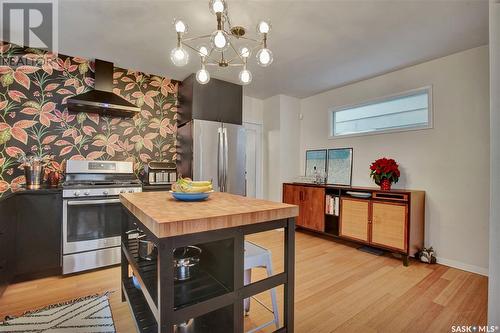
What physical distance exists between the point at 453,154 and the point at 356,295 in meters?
2.07

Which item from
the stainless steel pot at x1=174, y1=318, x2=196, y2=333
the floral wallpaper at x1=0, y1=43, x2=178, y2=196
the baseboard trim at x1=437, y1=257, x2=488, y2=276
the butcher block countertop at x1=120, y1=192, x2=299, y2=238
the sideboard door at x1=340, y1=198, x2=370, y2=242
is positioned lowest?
the baseboard trim at x1=437, y1=257, x2=488, y2=276

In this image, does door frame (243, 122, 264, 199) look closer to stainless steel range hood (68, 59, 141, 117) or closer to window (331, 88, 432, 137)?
window (331, 88, 432, 137)

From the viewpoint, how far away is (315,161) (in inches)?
172

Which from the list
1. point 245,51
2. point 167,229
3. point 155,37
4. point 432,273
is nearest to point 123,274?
point 167,229

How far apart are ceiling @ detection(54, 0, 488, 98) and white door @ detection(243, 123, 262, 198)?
1.51 metres

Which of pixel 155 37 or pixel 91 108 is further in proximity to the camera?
pixel 91 108

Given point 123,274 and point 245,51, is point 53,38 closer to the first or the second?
point 245,51

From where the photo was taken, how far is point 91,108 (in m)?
2.91

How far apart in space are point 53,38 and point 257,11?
7.37ft

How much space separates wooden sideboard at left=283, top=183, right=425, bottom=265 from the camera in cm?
278

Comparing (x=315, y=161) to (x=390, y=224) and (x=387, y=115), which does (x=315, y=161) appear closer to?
(x=387, y=115)

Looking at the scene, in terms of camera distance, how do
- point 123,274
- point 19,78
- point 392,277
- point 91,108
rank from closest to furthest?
point 123,274 → point 392,277 → point 19,78 → point 91,108

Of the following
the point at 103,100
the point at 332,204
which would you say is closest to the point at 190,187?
the point at 103,100

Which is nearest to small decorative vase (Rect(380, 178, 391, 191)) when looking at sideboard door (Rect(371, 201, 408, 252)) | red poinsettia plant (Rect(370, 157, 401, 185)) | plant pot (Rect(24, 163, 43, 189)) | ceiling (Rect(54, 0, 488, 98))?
red poinsettia plant (Rect(370, 157, 401, 185))
